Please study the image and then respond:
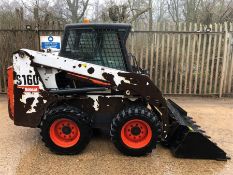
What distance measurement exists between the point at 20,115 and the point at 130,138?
1.85m

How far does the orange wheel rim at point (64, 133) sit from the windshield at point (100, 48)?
1.10 meters

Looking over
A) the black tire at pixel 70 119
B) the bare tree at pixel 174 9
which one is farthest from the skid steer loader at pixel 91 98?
the bare tree at pixel 174 9

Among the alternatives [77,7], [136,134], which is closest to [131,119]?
[136,134]

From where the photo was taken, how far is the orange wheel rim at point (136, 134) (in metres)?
4.92

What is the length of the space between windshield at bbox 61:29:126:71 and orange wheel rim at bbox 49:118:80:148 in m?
1.10

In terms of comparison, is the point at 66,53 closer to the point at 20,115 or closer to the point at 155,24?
the point at 20,115

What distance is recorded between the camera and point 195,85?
30.8 feet

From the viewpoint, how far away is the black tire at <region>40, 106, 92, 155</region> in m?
4.89

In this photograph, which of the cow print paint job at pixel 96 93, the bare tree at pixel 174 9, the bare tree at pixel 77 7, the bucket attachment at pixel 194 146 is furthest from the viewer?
the bare tree at pixel 174 9

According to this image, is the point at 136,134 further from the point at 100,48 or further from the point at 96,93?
the point at 100,48

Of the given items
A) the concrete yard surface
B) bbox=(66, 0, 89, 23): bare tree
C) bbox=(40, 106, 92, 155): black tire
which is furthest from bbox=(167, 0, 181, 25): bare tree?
bbox=(40, 106, 92, 155): black tire

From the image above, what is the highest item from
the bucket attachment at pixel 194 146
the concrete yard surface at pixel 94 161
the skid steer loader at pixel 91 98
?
the skid steer loader at pixel 91 98

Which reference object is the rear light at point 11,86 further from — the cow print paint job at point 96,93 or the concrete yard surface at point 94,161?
the concrete yard surface at point 94,161

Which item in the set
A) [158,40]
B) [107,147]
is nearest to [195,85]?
[158,40]
